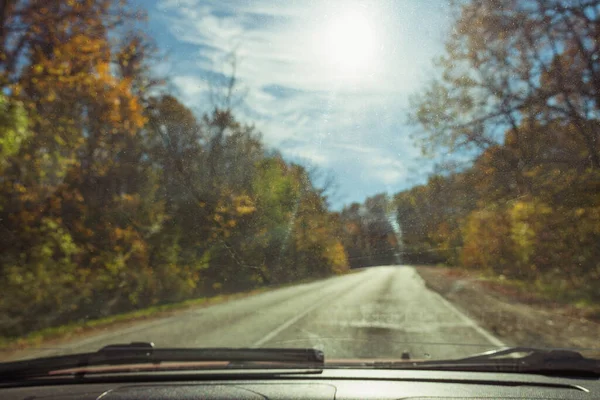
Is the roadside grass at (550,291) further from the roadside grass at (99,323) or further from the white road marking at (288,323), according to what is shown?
the roadside grass at (99,323)

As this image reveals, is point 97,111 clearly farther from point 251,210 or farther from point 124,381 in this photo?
point 124,381

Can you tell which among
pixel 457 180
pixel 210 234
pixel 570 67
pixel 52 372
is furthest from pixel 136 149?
pixel 570 67

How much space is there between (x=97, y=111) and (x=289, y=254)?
6437 millimetres

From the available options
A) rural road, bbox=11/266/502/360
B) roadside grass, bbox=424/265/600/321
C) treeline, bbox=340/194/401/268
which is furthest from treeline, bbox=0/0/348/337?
roadside grass, bbox=424/265/600/321

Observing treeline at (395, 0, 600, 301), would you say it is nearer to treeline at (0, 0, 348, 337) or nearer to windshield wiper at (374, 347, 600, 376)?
treeline at (0, 0, 348, 337)

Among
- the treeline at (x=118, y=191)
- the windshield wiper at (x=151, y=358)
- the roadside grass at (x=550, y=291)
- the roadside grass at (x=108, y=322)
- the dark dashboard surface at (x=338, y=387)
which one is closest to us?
the dark dashboard surface at (x=338, y=387)

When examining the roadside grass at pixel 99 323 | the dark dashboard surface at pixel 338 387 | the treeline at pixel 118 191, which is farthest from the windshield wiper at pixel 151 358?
the roadside grass at pixel 99 323

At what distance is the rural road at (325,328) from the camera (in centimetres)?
754

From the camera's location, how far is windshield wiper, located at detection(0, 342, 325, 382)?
3.54 metres

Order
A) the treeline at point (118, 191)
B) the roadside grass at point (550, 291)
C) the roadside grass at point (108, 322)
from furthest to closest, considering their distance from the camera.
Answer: the roadside grass at point (550, 291), the roadside grass at point (108, 322), the treeline at point (118, 191)

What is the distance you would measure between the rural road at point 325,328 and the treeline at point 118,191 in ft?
2.98

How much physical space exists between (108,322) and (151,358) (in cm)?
936

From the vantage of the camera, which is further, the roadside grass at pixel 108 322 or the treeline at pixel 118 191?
the roadside grass at pixel 108 322

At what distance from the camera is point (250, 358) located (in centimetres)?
361
